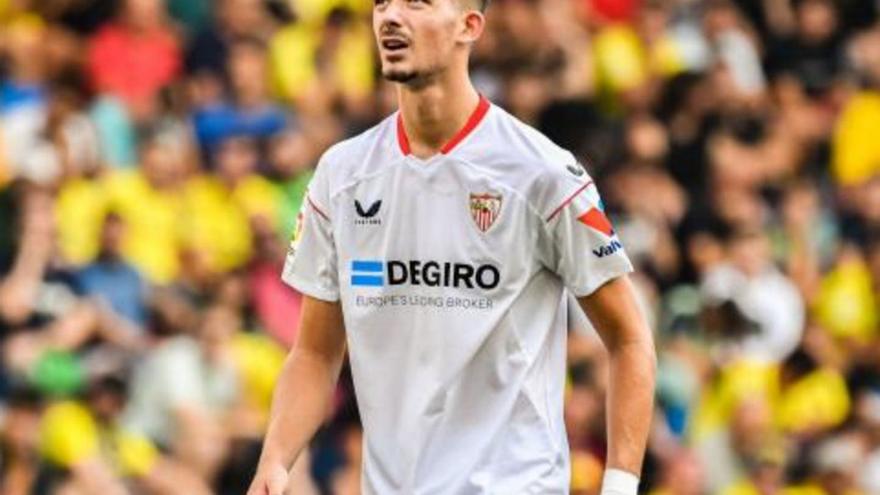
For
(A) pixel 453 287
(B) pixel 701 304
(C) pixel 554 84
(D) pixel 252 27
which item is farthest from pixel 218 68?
(A) pixel 453 287

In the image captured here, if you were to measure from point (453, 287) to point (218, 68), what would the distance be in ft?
34.6

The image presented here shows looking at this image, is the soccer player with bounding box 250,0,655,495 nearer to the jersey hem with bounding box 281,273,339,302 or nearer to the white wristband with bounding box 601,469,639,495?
the white wristband with bounding box 601,469,639,495

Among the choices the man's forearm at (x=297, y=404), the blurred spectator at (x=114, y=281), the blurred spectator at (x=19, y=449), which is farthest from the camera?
the blurred spectator at (x=114, y=281)

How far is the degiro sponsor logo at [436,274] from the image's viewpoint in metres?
8.17

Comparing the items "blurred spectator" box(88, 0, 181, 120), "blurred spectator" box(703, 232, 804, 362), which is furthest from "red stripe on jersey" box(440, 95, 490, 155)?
"blurred spectator" box(88, 0, 181, 120)

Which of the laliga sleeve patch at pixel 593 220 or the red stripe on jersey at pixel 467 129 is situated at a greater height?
Answer: the red stripe on jersey at pixel 467 129

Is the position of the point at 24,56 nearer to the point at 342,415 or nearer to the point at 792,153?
the point at 342,415

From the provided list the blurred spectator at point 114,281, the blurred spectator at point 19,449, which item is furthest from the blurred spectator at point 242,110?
the blurred spectator at point 19,449

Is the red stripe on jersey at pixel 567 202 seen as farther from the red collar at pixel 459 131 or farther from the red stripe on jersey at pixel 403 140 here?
the red stripe on jersey at pixel 403 140

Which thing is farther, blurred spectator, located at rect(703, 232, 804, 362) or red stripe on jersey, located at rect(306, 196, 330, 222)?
blurred spectator, located at rect(703, 232, 804, 362)

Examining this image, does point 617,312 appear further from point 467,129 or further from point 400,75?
point 400,75

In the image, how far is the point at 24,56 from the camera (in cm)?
1775

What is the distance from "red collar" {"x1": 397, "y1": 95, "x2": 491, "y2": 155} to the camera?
8250 mm

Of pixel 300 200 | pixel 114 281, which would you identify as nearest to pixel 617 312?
pixel 114 281
